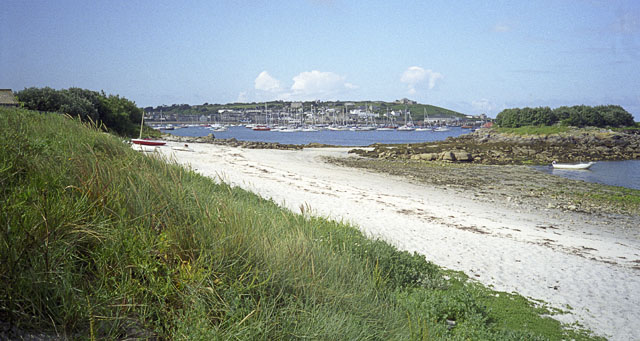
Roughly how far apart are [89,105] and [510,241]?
Answer: 2381 centimetres

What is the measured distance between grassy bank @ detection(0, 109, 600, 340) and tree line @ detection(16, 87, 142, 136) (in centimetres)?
1469

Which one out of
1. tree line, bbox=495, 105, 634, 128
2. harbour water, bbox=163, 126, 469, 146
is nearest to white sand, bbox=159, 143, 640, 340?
harbour water, bbox=163, 126, 469, 146

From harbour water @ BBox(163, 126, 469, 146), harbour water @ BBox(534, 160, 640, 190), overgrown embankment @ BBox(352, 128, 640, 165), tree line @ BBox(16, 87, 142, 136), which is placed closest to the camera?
tree line @ BBox(16, 87, 142, 136)

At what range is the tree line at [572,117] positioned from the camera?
84.4 meters

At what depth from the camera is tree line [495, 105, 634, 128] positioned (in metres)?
84.4

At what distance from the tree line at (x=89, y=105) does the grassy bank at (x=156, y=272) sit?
14.7 metres

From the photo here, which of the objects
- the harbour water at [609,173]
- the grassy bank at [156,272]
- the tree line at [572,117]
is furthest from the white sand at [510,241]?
the tree line at [572,117]

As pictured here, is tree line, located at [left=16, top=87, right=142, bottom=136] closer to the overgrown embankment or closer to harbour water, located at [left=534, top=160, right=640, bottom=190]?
the overgrown embankment

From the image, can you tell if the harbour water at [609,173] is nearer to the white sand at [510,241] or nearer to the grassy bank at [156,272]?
the white sand at [510,241]

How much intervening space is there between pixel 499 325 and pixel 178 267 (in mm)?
4084

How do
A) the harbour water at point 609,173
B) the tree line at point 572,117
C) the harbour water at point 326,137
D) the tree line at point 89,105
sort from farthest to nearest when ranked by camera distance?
the tree line at point 572,117 → the harbour water at point 326,137 → the harbour water at point 609,173 → the tree line at point 89,105

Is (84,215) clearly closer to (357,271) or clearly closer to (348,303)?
(348,303)

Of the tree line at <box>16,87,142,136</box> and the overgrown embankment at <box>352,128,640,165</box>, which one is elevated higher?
the tree line at <box>16,87,142,136</box>

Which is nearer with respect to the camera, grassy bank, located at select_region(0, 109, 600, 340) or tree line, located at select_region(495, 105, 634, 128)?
grassy bank, located at select_region(0, 109, 600, 340)
